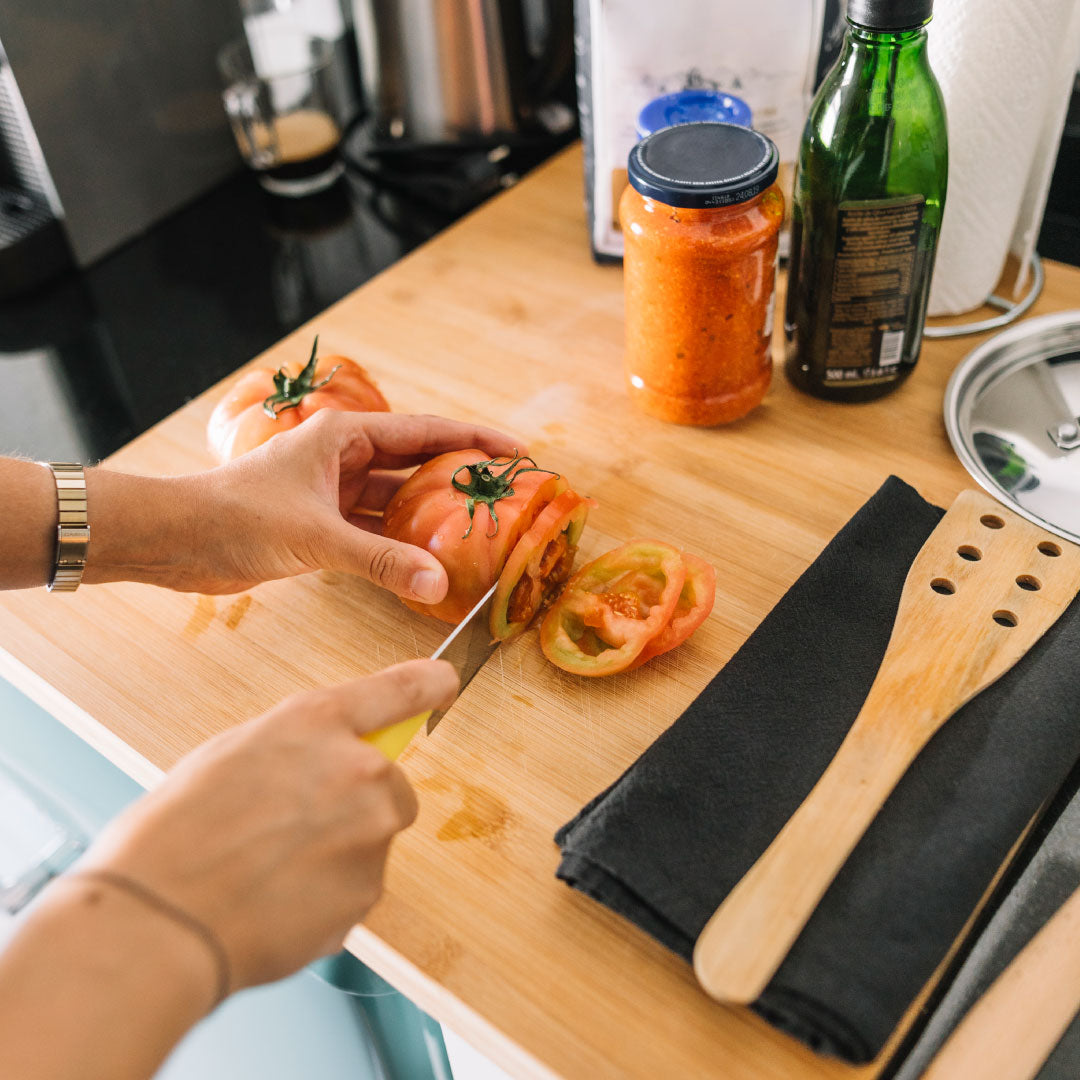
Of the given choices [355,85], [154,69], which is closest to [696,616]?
[154,69]

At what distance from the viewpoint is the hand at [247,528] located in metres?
0.78

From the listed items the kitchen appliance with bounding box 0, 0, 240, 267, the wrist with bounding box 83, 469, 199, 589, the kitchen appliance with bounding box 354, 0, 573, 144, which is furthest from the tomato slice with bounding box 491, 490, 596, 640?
the kitchen appliance with bounding box 0, 0, 240, 267

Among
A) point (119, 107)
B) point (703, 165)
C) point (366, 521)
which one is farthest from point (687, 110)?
point (119, 107)

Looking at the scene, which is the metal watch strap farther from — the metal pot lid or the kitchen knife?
the metal pot lid

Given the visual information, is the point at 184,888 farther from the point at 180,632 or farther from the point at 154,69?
the point at 154,69

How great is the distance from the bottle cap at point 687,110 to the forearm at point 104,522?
0.56 metres

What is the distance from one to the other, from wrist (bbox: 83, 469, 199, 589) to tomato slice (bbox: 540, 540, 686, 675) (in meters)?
0.29

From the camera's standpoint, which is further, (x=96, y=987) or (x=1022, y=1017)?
(x=1022, y=1017)

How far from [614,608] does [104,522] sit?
0.39m

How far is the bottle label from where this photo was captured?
0.88 metres

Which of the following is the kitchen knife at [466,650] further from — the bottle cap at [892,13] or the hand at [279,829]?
the bottle cap at [892,13]

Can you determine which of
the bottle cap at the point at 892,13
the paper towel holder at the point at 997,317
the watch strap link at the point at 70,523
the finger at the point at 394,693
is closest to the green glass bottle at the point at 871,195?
the bottle cap at the point at 892,13

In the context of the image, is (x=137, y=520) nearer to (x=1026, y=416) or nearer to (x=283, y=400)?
(x=283, y=400)

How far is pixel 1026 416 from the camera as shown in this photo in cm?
102
